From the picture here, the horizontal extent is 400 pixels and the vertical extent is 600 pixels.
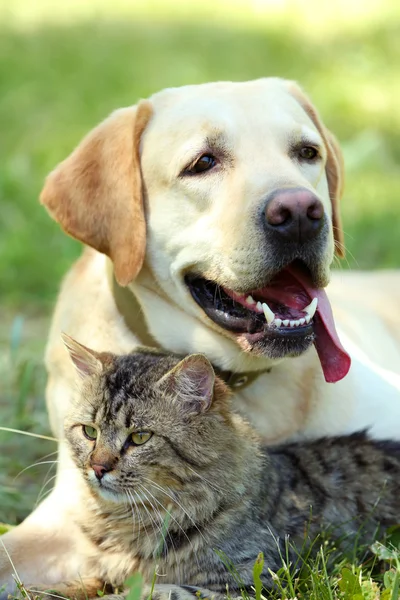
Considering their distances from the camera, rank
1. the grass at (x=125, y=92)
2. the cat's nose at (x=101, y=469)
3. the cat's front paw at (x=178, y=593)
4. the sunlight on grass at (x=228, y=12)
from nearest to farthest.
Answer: the cat's front paw at (x=178, y=593)
the cat's nose at (x=101, y=469)
the grass at (x=125, y=92)
the sunlight on grass at (x=228, y=12)

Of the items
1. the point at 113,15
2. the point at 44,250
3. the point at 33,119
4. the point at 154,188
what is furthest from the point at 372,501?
the point at 113,15

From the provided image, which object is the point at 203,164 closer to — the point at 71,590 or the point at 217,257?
the point at 217,257

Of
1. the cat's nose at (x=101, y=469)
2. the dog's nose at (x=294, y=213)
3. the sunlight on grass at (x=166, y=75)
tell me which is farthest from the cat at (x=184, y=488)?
the sunlight on grass at (x=166, y=75)

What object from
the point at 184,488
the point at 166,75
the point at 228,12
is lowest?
the point at 228,12

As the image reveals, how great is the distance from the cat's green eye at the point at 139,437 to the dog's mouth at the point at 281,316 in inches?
17.4

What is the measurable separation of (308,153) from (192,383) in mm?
952

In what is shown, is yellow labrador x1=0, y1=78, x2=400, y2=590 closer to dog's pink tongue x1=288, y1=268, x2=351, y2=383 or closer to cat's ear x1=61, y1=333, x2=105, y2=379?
dog's pink tongue x1=288, y1=268, x2=351, y2=383

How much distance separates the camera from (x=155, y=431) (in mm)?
3090

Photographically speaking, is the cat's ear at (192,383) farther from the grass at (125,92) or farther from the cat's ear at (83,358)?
the grass at (125,92)

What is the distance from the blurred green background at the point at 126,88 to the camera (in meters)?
5.65

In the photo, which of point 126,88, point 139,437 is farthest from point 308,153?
point 126,88

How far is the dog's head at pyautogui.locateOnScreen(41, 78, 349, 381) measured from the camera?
3.15 meters

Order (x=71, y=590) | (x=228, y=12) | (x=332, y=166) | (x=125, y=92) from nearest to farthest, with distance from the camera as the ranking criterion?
(x=71, y=590)
(x=332, y=166)
(x=125, y=92)
(x=228, y=12)

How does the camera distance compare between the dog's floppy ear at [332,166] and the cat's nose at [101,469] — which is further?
the dog's floppy ear at [332,166]
